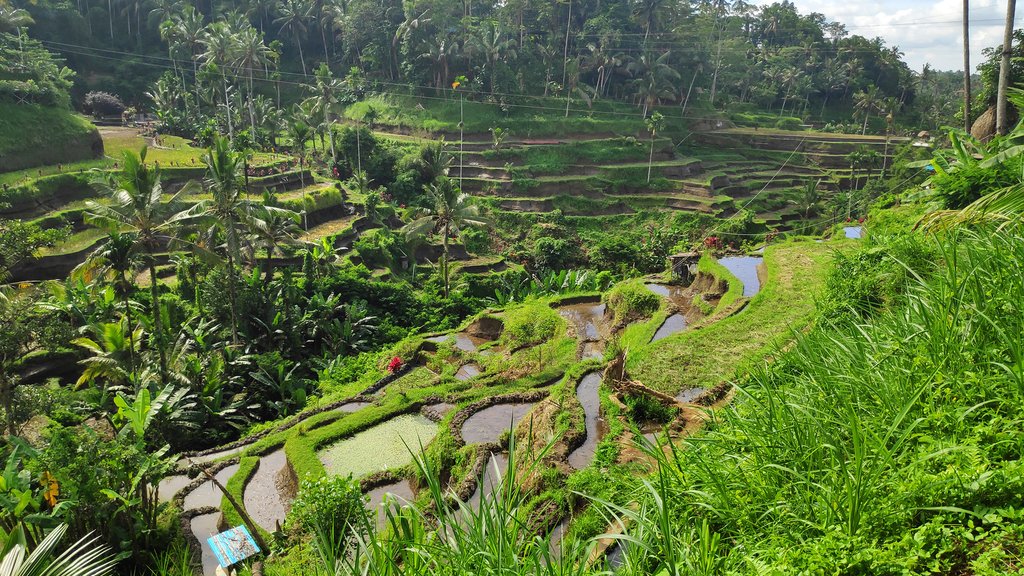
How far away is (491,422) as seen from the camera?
1461cm

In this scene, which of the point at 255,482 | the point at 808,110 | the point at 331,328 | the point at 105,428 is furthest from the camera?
the point at 808,110

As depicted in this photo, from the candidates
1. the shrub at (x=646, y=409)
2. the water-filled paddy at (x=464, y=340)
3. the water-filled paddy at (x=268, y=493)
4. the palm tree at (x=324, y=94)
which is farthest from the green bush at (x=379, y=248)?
the shrub at (x=646, y=409)

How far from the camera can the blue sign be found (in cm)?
969

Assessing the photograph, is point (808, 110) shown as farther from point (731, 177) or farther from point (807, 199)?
point (807, 199)

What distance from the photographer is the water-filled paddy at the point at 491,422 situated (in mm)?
13821

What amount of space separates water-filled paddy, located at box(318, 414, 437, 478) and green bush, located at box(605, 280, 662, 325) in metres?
9.14

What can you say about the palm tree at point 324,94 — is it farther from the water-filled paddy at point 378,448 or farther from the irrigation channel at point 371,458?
the water-filled paddy at point 378,448

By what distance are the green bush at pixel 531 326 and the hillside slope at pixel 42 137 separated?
27852 millimetres

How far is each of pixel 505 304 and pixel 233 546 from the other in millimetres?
19665

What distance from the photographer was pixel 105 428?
16.8 m

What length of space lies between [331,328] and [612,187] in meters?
26.2

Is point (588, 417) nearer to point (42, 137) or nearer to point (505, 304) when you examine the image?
point (505, 304)

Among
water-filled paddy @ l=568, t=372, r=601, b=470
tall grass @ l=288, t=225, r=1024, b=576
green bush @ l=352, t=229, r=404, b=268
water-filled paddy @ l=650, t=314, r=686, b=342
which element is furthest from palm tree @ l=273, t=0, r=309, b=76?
tall grass @ l=288, t=225, r=1024, b=576

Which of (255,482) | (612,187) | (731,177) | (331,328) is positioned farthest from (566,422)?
(731,177)
